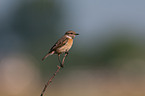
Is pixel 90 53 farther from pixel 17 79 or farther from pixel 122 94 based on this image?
pixel 122 94

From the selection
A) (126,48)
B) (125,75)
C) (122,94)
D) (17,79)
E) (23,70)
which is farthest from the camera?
(126,48)

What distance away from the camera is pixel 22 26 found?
229 ft

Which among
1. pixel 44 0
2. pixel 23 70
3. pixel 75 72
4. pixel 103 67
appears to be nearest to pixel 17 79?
pixel 23 70

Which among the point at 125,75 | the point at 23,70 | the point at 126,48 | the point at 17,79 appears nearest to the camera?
the point at 125,75

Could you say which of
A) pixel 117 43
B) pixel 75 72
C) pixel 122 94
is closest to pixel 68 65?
pixel 75 72

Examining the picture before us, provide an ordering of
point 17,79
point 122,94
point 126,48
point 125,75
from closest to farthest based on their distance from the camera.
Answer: point 122,94 < point 125,75 < point 17,79 < point 126,48

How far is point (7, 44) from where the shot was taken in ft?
234

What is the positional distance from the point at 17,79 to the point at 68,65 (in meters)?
12.7

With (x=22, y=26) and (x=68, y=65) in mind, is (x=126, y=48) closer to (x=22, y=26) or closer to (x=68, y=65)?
(x=68, y=65)

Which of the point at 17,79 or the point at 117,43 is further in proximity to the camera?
the point at 117,43

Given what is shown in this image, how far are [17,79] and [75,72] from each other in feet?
32.2

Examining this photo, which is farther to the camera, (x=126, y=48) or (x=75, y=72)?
(x=126, y=48)

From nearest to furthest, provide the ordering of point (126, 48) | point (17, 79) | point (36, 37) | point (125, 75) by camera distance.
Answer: point (125, 75)
point (17, 79)
point (126, 48)
point (36, 37)

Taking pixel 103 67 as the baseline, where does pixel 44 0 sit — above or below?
above
